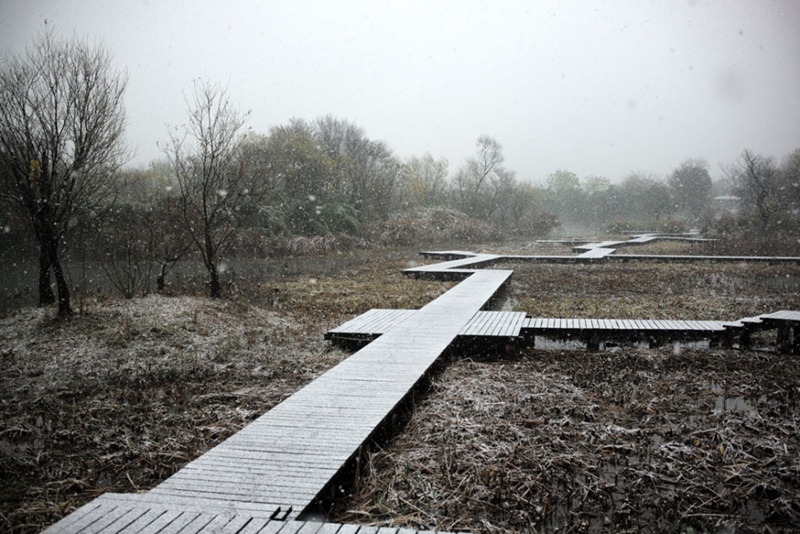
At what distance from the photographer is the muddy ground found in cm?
248

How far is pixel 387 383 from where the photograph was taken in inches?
148

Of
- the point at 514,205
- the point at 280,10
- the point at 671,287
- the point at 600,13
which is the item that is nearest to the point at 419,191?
the point at 514,205

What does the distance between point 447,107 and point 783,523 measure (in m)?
74.3

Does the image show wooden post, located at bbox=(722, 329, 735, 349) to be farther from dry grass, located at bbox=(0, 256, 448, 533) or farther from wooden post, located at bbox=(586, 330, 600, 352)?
dry grass, located at bbox=(0, 256, 448, 533)

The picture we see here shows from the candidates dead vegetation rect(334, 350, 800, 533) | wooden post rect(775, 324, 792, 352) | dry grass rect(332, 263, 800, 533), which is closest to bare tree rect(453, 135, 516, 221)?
wooden post rect(775, 324, 792, 352)

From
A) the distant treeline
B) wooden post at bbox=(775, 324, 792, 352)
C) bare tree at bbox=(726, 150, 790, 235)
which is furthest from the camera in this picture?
bare tree at bbox=(726, 150, 790, 235)

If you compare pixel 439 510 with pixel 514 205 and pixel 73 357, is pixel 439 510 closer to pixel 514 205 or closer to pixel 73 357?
pixel 73 357

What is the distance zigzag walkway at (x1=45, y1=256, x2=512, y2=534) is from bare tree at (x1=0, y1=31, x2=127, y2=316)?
12.8 ft

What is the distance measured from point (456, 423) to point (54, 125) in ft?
18.1

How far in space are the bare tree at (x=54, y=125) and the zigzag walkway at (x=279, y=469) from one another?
3900mm

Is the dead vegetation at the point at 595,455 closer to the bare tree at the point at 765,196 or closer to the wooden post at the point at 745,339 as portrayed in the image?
the wooden post at the point at 745,339

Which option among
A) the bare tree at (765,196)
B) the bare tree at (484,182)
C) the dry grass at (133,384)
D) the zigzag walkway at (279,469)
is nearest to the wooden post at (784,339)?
the zigzag walkway at (279,469)

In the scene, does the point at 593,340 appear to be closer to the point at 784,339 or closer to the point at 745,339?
the point at 745,339

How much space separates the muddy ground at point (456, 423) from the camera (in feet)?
8.13
